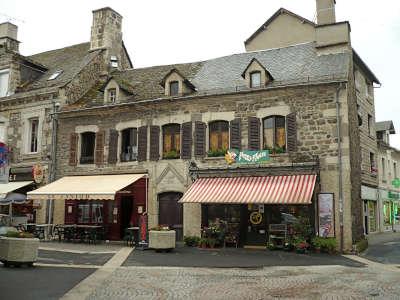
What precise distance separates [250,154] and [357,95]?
6.44 meters

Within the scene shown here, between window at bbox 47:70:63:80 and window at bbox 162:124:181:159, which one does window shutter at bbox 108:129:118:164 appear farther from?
window at bbox 47:70:63:80

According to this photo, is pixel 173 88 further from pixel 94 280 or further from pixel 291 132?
pixel 94 280

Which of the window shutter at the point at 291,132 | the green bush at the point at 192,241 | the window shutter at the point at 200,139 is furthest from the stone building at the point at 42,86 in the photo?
the window shutter at the point at 291,132

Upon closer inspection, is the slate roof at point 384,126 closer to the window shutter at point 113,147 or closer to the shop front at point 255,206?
the shop front at point 255,206

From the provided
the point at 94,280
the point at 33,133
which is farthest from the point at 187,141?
the point at 94,280

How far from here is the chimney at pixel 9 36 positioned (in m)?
24.8

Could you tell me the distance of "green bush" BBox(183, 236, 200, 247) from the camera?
17.1 metres

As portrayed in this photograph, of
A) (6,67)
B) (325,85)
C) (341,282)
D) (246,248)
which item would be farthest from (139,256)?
(6,67)

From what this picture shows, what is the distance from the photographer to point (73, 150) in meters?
20.5

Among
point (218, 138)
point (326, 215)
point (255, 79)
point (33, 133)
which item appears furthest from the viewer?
point (33, 133)

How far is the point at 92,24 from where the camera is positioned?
24.2 meters

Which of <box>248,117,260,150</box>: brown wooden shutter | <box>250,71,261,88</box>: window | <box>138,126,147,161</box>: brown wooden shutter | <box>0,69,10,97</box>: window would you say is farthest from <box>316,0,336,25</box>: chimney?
<box>0,69,10,97</box>: window

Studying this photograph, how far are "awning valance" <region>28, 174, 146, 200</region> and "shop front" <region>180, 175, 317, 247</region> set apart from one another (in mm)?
2932

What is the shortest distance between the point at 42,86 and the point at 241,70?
9989mm
